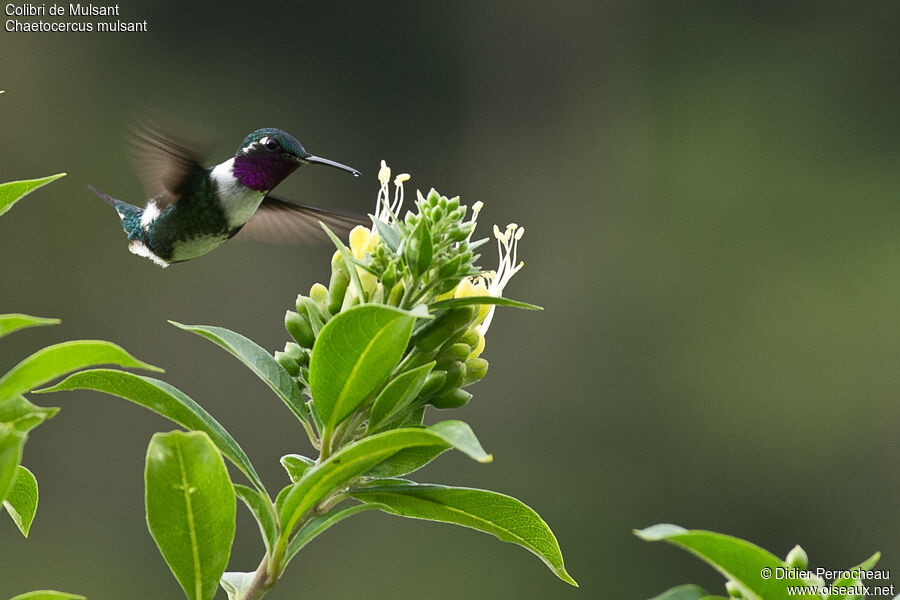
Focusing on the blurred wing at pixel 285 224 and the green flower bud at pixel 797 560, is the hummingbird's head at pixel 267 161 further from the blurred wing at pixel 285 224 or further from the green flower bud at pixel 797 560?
the green flower bud at pixel 797 560

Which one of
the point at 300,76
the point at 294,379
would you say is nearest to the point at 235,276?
the point at 300,76

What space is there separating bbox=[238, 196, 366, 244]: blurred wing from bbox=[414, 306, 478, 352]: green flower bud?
42.7 inches

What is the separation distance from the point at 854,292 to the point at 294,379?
1038 centimetres

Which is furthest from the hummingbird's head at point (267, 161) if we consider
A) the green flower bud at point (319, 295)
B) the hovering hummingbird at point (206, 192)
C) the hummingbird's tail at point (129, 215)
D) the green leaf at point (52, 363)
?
the green leaf at point (52, 363)

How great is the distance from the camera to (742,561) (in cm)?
73

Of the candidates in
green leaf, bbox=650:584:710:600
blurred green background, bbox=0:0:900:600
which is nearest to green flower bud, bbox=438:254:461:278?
green leaf, bbox=650:584:710:600

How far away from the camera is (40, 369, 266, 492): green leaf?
2.93 ft

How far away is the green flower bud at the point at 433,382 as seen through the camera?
97cm

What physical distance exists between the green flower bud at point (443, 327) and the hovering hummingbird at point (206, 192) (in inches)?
35.1

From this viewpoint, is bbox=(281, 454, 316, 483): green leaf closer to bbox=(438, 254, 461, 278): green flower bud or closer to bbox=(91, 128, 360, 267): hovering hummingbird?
bbox=(438, 254, 461, 278): green flower bud

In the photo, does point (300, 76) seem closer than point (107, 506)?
No

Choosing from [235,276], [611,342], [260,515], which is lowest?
[611,342]

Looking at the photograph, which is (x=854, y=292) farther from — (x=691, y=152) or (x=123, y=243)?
(x=123, y=243)

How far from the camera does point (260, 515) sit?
2.98ft
